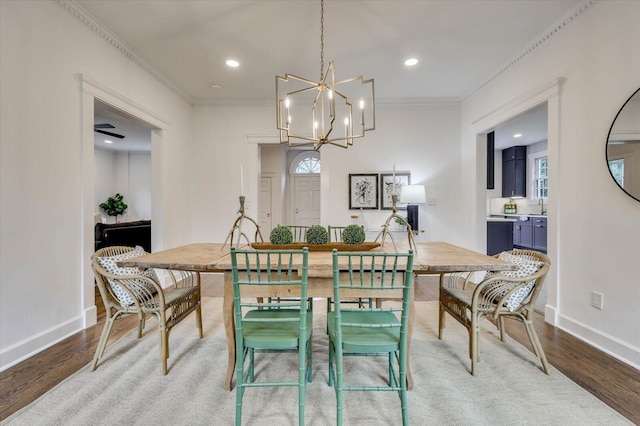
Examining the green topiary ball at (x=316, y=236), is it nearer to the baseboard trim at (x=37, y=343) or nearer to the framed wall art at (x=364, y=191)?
the baseboard trim at (x=37, y=343)

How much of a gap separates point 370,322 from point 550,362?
148 cm

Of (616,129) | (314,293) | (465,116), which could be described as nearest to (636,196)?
(616,129)

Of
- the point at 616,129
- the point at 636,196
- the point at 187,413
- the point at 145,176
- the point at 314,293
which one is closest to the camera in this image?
the point at 187,413

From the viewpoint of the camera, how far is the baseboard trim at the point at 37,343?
187 centimetres

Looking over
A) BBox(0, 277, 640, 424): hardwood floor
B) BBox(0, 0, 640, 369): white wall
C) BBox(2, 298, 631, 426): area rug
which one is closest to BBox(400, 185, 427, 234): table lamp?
BBox(0, 0, 640, 369): white wall

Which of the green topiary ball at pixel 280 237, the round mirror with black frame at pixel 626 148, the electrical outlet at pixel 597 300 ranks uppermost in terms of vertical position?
the round mirror with black frame at pixel 626 148

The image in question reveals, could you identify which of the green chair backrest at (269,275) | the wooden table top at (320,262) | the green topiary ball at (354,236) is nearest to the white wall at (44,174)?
the wooden table top at (320,262)

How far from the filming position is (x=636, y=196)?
1.92 metres

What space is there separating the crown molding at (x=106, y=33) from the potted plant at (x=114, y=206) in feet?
15.5

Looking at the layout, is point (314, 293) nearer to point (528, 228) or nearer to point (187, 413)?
point (187, 413)

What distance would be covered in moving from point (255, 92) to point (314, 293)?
11.2 ft

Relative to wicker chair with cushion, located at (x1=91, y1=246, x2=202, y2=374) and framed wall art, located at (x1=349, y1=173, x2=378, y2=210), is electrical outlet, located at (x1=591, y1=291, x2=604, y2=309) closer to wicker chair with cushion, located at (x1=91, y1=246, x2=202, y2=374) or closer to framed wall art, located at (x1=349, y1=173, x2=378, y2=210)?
framed wall art, located at (x1=349, y1=173, x2=378, y2=210)

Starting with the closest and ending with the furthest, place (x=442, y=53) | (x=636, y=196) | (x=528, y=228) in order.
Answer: (x=636, y=196) < (x=442, y=53) < (x=528, y=228)

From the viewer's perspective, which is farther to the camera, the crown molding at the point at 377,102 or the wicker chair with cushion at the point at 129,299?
the crown molding at the point at 377,102
